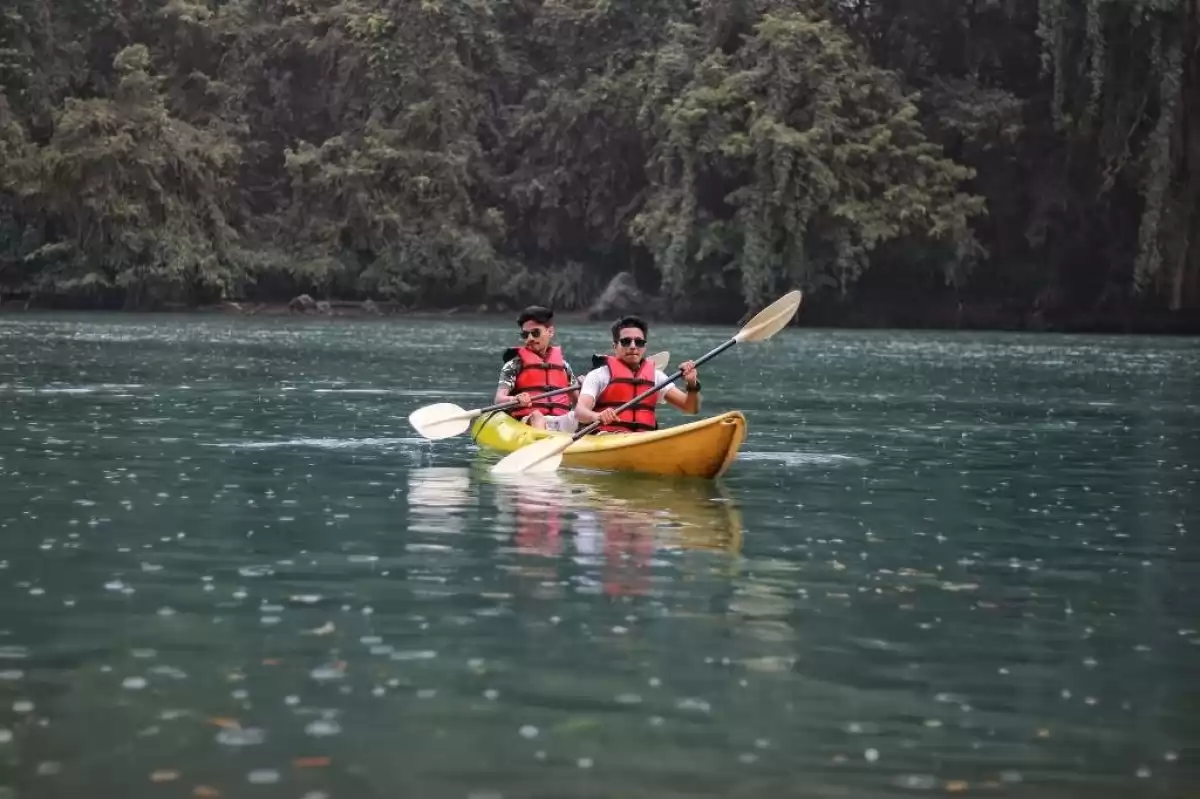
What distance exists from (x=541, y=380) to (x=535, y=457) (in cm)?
230

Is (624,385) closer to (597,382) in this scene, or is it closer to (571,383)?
(597,382)

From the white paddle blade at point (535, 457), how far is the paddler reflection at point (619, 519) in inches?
3.8

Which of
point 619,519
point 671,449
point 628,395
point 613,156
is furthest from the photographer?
point 613,156

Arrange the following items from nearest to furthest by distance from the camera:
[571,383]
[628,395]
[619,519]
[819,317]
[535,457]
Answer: [619,519] → [535,457] → [628,395] → [571,383] → [819,317]

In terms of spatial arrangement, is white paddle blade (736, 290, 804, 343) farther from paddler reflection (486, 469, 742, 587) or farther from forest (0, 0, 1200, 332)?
forest (0, 0, 1200, 332)

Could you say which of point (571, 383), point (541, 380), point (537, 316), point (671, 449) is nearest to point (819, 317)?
point (571, 383)

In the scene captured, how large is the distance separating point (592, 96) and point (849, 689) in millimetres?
46053

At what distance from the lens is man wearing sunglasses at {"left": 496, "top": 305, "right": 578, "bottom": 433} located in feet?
56.4

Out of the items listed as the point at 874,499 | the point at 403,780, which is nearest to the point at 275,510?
the point at 874,499

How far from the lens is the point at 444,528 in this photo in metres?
11.8

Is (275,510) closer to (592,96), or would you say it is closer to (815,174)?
(815,174)

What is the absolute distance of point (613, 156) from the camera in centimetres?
5412

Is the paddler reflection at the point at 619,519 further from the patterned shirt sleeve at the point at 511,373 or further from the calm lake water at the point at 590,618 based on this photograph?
the patterned shirt sleeve at the point at 511,373

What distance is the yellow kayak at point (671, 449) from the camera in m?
14.4
